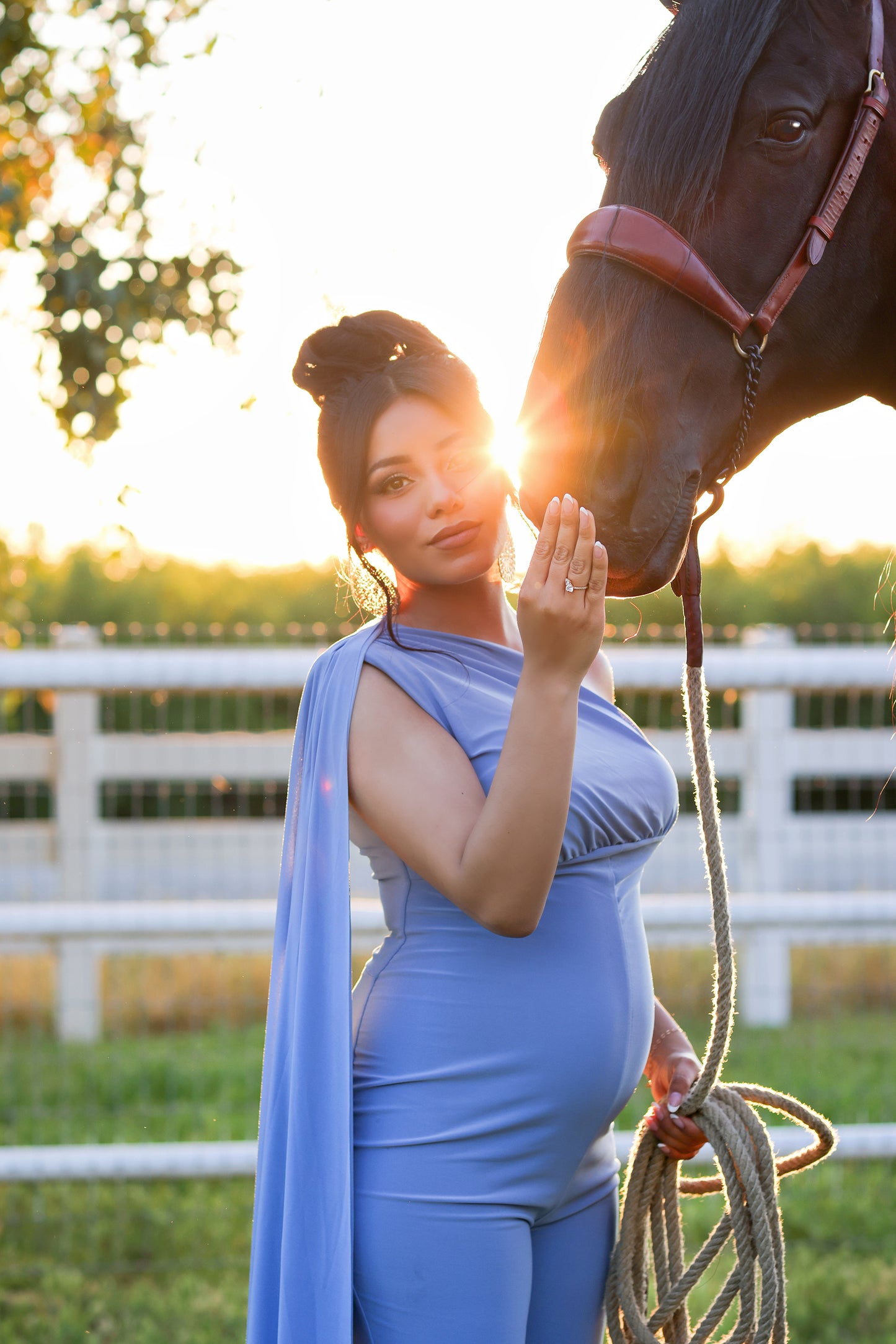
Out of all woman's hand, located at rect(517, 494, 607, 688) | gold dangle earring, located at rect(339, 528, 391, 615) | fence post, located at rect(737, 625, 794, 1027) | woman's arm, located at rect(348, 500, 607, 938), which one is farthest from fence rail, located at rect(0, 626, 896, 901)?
woman's hand, located at rect(517, 494, 607, 688)

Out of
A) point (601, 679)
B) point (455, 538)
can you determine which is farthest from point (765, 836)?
point (455, 538)

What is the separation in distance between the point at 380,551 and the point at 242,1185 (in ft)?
8.72

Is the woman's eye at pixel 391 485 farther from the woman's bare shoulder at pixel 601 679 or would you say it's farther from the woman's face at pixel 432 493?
the woman's bare shoulder at pixel 601 679

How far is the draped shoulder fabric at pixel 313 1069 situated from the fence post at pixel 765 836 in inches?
105

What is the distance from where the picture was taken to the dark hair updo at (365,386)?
1387mm

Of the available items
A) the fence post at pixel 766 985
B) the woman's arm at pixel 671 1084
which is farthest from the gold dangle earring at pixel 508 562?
the fence post at pixel 766 985

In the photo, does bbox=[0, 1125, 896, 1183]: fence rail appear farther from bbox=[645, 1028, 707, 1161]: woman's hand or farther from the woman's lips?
the woman's lips

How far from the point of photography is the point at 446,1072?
1205 mm

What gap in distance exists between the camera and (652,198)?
1059mm

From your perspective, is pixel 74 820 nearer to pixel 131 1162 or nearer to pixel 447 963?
pixel 131 1162

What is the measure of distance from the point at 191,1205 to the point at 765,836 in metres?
2.11

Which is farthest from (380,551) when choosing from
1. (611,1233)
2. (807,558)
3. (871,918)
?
(807,558)

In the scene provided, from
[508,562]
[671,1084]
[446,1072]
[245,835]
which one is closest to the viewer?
[446,1072]

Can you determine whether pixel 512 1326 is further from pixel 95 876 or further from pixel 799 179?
pixel 95 876
